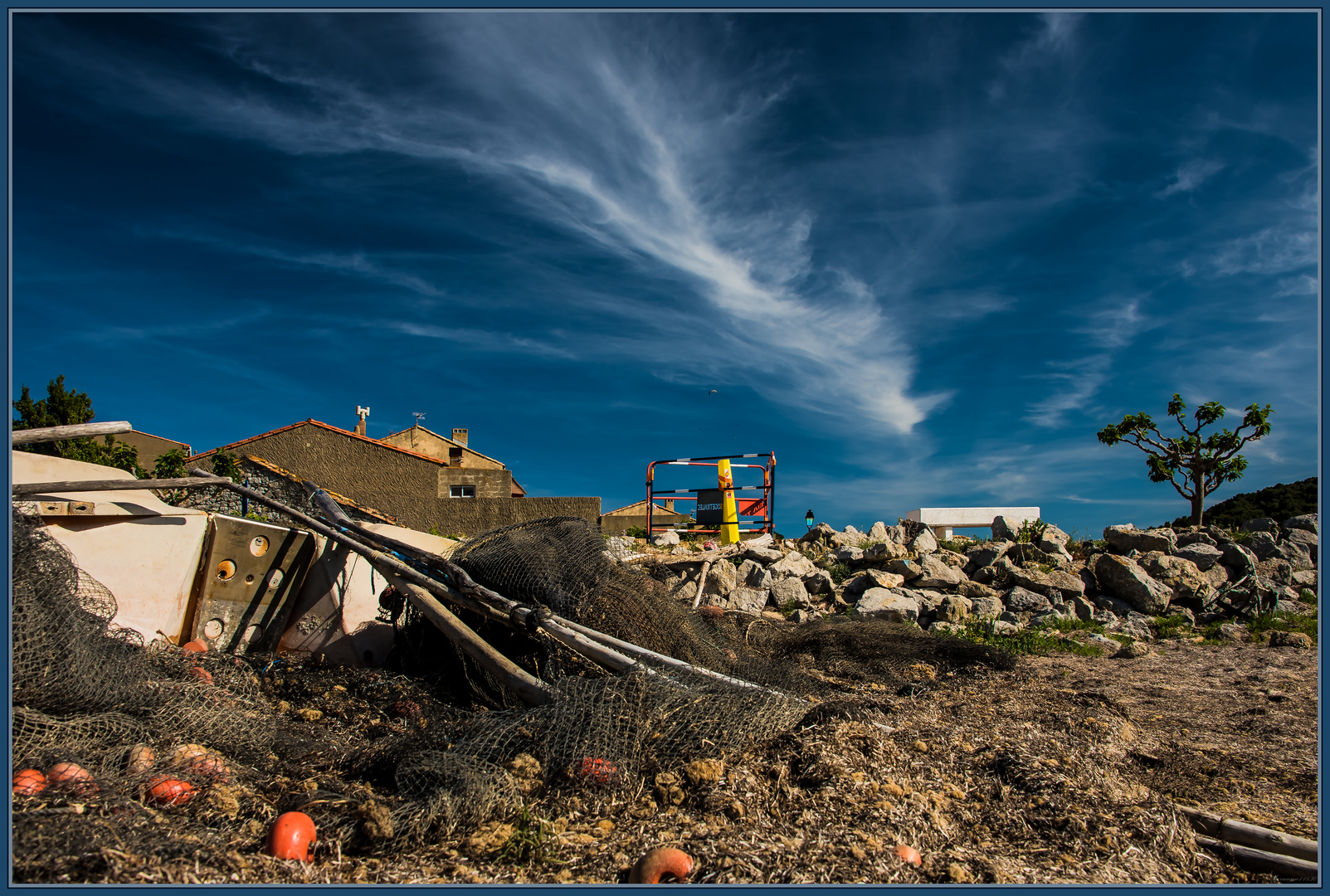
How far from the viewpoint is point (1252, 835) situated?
2.69 metres

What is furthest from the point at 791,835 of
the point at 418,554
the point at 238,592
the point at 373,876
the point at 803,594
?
the point at 803,594

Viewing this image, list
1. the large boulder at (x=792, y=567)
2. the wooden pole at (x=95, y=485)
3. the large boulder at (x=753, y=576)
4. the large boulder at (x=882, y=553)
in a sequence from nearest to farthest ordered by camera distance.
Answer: the wooden pole at (x=95, y=485)
the large boulder at (x=753, y=576)
the large boulder at (x=792, y=567)
the large boulder at (x=882, y=553)

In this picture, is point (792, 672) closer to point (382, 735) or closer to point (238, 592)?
point (382, 735)

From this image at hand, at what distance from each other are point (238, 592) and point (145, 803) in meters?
2.92

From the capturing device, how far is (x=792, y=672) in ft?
14.7

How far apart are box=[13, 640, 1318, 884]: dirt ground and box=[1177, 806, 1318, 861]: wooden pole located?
3.7 inches

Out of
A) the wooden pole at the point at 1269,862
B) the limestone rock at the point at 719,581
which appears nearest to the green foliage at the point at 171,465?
the limestone rock at the point at 719,581

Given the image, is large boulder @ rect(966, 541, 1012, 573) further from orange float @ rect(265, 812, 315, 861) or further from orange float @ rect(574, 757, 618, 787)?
orange float @ rect(265, 812, 315, 861)

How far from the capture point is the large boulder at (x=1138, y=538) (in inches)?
445

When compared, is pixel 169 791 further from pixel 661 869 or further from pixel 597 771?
pixel 661 869

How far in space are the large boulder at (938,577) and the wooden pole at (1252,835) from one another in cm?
698

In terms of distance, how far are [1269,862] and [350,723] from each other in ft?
13.3

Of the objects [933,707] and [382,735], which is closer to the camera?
[382,735]

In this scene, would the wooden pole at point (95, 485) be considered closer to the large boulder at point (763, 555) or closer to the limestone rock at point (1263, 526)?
the large boulder at point (763, 555)
